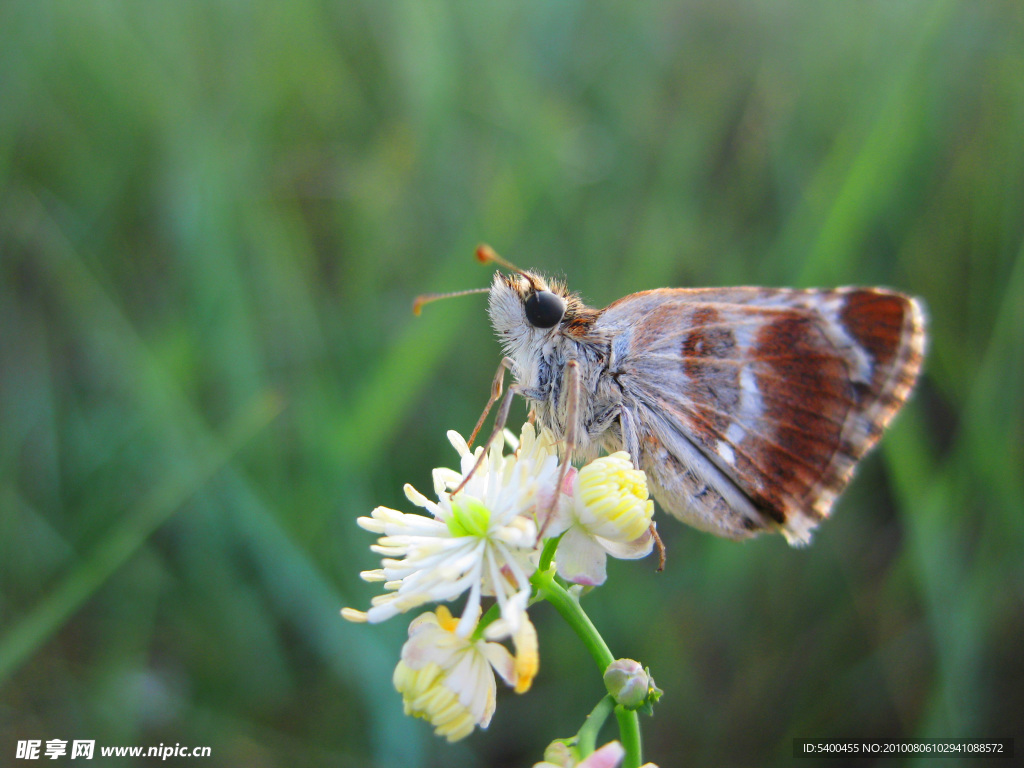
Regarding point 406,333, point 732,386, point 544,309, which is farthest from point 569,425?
point 406,333

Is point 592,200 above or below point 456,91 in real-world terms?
below

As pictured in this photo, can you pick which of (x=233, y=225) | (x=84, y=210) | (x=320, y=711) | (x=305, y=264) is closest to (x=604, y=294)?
(x=305, y=264)

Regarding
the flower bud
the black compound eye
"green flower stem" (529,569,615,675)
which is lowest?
the flower bud

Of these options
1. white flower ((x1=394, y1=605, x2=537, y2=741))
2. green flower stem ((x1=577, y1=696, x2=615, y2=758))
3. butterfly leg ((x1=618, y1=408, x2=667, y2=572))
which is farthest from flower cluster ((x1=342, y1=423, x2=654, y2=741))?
butterfly leg ((x1=618, y1=408, x2=667, y2=572))

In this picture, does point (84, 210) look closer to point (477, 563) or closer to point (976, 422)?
point (477, 563)

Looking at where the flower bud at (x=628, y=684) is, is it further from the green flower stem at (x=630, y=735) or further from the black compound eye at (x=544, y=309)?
the black compound eye at (x=544, y=309)

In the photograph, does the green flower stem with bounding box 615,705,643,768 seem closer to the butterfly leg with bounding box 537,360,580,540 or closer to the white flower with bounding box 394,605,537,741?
the white flower with bounding box 394,605,537,741

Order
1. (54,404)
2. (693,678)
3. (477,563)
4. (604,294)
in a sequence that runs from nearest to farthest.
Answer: (477,563)
(693,678)
(54,404)
(604,294)

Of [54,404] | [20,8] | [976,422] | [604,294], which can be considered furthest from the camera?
[20,8]
